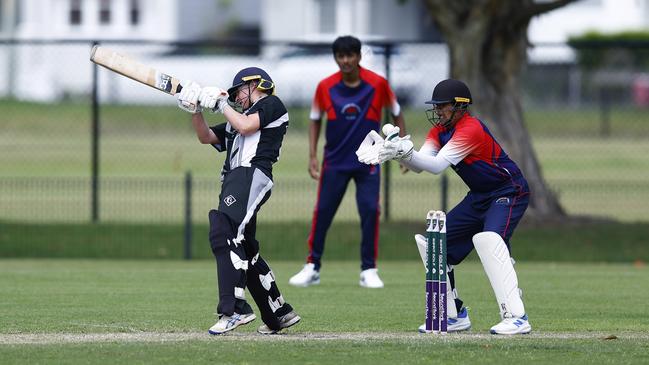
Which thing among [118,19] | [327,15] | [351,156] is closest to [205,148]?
[351,156]

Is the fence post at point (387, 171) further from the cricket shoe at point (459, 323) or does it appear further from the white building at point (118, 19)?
the white building at point (118, 19)

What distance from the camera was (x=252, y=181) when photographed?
915 centimetres

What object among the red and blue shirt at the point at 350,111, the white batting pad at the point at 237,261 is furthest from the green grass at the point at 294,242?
the white batting pad at the point at 237,261

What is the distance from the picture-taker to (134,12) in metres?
50.9

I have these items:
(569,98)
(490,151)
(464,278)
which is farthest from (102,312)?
(569,98)

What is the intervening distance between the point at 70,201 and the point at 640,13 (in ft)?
116

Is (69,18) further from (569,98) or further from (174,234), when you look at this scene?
(174,234)

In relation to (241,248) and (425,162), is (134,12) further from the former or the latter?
(425,162)

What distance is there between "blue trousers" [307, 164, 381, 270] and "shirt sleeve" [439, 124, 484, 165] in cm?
361

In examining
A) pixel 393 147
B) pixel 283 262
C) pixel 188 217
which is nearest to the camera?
pixel 393 147

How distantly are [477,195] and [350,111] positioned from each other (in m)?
3.54

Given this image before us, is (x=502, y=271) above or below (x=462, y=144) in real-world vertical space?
below

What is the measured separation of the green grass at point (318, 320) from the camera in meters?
8.31

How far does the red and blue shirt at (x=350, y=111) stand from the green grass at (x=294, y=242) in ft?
14.5
